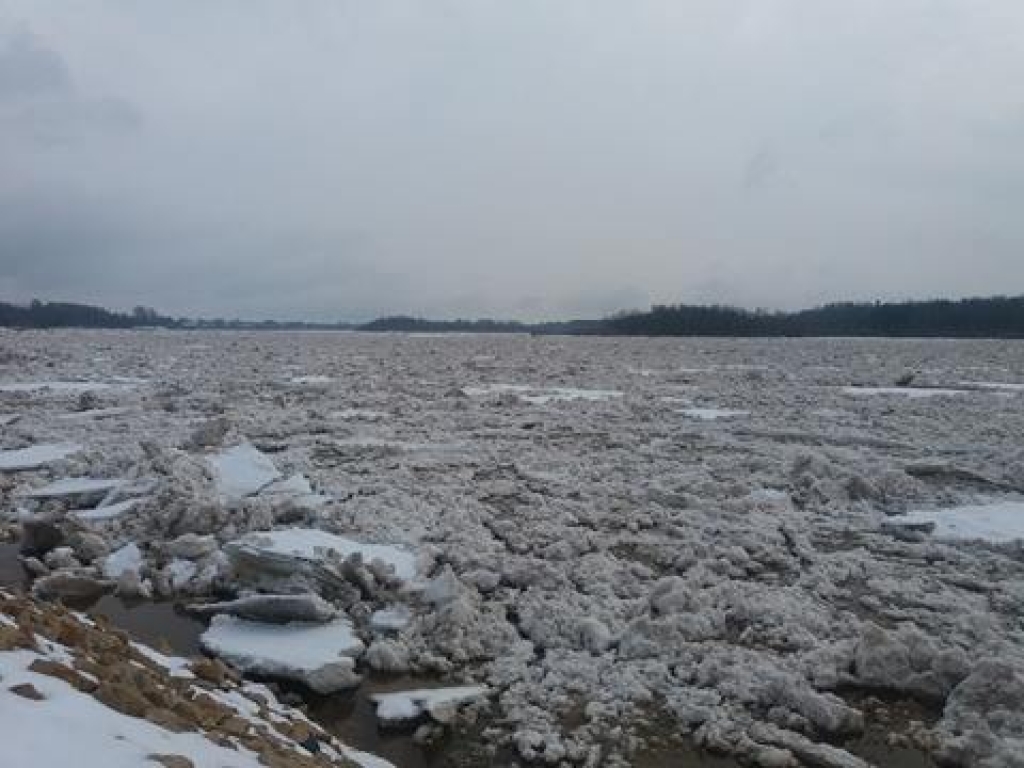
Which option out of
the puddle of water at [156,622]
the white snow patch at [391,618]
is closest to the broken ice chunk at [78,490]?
the puddle of water at [156,622]

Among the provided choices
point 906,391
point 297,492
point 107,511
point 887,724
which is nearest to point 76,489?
point 107,511

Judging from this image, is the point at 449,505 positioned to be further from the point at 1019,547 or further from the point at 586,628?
the point at 1019,547

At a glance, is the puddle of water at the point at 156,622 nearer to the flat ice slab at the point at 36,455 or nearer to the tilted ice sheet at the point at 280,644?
the tilted ice sheet at the point at 280,644

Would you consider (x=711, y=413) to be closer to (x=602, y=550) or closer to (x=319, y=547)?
(x=602, y=550)

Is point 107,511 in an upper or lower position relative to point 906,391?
lower

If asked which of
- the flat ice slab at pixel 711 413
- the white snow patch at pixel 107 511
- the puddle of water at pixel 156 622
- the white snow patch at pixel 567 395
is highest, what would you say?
the white snow patch at pixel 567 395

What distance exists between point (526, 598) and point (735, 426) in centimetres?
1031

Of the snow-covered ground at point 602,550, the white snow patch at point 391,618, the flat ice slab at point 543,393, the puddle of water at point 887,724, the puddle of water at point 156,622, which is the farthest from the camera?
the flat ice slab at point 543,393

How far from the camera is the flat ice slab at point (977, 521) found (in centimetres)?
900

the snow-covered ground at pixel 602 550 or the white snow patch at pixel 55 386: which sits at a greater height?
the white snow patch at pixel 55 386

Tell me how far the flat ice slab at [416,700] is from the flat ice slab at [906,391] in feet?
64.3

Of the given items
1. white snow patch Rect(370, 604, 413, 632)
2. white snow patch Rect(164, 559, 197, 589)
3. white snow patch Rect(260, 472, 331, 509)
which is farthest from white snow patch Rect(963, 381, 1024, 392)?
white snow patch Rect(164, 559, 197, 589)

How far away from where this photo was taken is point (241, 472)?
35.2ft

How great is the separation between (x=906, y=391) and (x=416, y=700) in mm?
22311
